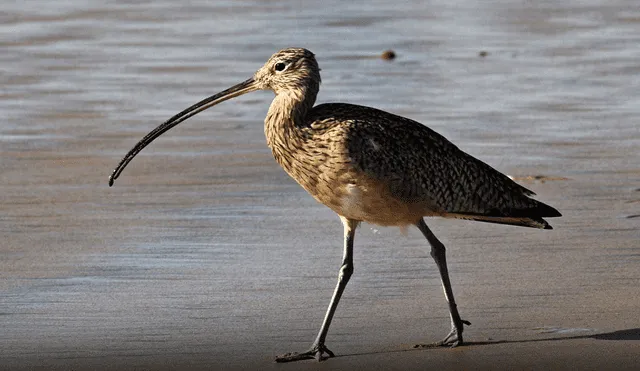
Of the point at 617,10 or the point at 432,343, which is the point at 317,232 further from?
the point at 617,10

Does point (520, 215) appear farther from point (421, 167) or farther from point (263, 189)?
point (263, 189)

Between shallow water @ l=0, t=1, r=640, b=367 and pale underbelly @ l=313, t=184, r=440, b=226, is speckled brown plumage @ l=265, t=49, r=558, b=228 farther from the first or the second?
shallow water @ l=0, t=1, r=640, b=367

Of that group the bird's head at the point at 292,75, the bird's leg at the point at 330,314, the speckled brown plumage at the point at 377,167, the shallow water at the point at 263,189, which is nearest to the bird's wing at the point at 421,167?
the speckled brown plumage at the point at 377,167

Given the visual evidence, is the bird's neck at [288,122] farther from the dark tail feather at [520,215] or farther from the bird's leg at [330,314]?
the dark tail feather at [520,215]

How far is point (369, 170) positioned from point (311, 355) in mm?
840

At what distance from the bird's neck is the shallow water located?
0.77 m

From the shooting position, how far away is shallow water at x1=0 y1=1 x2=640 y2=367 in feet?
21.7

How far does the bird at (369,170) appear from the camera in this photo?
6289mm

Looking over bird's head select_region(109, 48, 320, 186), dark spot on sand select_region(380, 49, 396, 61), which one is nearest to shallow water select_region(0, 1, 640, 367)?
dark spot on sand select_region(380, 49, 396, 61)

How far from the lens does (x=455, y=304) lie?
6.39m

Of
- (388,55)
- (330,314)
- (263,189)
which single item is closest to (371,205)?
(330,314)

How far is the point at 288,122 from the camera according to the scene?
6504mm

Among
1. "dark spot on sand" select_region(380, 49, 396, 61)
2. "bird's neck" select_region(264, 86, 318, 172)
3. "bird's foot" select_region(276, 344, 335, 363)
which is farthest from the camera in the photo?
"dark spot on sand" select_region(380, 49, 396, 61)

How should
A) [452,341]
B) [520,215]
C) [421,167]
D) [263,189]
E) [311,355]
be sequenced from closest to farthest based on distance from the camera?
1. [311,355]
2. [452,341]
3. [421,167]
4. [520,215]
5. [263,189]
